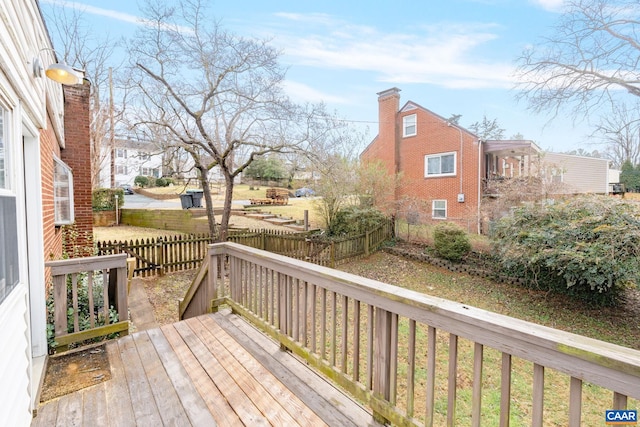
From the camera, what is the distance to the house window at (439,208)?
15133mm

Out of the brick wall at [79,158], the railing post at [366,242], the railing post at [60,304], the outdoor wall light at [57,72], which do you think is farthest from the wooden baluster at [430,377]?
the railing post at [366,242]

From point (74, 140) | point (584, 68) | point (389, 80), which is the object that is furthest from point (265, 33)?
point (584, 68)

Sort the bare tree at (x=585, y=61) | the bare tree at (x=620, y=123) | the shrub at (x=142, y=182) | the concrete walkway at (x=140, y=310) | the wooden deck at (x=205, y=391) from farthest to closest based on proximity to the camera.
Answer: the shrub at (x=142, y=182)
the bare tree at (x=620, y=123)
the bare tree at (x=585, y=61)
the concrete walkway at (x=140, y=310)
the wooden deck at (x=205, y=391)

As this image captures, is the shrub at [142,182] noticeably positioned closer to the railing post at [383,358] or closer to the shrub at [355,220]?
the shrub at [355,220]

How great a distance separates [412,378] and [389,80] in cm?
1678

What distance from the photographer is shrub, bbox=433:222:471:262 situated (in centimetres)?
953

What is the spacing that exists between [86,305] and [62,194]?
2.70 metres

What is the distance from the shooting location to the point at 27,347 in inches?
83.6

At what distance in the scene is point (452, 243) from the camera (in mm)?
9562

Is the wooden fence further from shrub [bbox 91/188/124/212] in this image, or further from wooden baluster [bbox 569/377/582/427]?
wooden baluster [bbox 569/377/582/427]

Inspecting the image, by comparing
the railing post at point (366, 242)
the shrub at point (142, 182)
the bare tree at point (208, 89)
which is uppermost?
the bare tree at point (208, 89)

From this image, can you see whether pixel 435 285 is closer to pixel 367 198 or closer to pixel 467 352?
pixel 467 352

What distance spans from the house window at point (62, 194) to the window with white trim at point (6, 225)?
3328 millimetres

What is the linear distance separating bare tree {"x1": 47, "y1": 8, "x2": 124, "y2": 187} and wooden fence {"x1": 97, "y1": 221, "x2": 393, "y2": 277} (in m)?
7.22
